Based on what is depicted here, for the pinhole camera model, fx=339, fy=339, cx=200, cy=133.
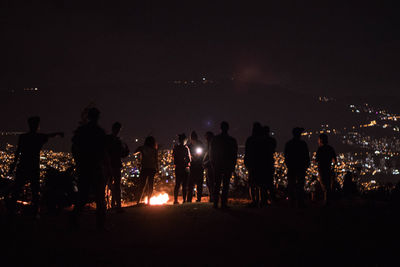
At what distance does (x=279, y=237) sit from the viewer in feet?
19.4

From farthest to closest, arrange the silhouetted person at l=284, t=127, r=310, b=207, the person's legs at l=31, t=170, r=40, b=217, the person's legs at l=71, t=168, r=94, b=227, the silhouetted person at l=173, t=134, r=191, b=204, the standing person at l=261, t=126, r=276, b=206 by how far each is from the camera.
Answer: the silhouetted person at l=173, t=134, r=191, b=204 → the silhouetted person at l=284, t=127, r=310, b=207 → the standing person at l=261, t=126, r=276, b=206 → the person's legs at l=31, t=170, r=40, b=217 → the person's legs at l=71, t=168, r=94, b=227

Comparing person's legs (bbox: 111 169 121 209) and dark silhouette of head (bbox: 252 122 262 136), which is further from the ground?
dark silhouette of head (bbox: 252 122 262 136)

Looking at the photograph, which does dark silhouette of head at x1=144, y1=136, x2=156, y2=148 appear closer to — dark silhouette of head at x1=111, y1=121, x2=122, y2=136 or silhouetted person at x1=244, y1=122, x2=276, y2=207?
dark silhouette of head at x1=111, y1=121, x2=122, y2=136

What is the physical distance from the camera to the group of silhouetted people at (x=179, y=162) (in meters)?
6.27

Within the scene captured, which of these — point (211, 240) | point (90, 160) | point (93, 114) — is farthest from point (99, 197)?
point (211, 240)

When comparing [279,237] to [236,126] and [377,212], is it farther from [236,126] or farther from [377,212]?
[236,126]

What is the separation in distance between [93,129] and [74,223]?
5.90ft

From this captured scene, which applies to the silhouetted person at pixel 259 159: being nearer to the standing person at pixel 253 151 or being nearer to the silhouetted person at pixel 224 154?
the standing person at pixel 253 151

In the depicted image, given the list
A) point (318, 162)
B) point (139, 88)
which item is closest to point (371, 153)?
point (318, 162)

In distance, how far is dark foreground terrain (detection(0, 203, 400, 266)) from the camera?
4.70 meters

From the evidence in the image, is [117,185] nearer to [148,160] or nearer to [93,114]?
[148,160]

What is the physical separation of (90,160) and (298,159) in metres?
5.65

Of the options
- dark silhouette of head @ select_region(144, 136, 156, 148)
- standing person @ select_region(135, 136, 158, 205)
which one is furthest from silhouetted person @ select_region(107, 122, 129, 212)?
dark silhouette of head @ select_region(144, 136, 156, 148)

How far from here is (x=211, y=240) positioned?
5.66 meters
